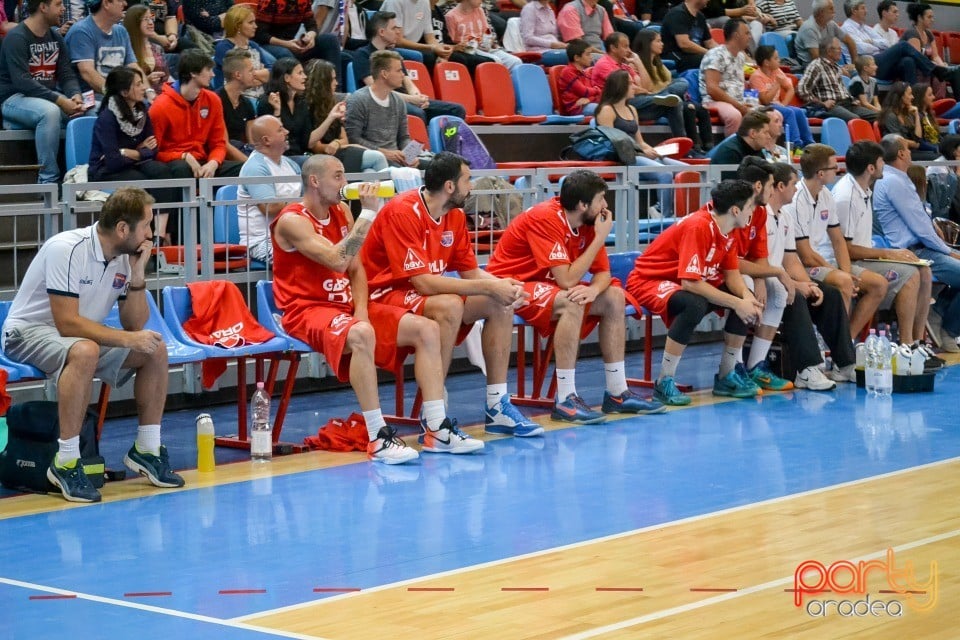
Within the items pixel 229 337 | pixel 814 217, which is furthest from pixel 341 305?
pixel 814 217

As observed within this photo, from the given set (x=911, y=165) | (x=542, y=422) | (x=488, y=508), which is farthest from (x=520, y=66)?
(x=488, y=508)

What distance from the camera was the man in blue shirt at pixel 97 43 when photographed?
10.1 meters

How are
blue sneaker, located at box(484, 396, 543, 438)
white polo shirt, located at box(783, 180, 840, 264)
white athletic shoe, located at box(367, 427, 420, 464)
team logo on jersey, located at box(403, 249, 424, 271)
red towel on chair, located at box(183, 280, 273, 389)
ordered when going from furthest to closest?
white polo shirt, located at box(783, 180, 840, 264) < blue sneaker, located at box(484, 396, 543, 438) < team logo on jersey, located at box(403, 249, 424, 271) < red towel on chair, located at box(183, 280, 273, 389) < white athletic shoe, located at box(367, 427, 420, 464)

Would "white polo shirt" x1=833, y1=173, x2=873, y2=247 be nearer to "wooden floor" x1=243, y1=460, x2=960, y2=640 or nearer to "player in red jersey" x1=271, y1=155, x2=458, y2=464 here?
"player in red jersey" x1=271, y1=155, x2=458, y2=464

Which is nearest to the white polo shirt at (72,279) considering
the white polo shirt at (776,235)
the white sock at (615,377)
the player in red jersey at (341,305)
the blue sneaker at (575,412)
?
the player in red jersey at (341,305)

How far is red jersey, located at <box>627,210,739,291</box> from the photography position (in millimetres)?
9180

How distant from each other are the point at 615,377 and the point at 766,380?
140cm

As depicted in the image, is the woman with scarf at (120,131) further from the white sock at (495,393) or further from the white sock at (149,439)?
the white sock at (495,393)

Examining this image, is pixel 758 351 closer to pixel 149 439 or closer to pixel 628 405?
pixel 628 405

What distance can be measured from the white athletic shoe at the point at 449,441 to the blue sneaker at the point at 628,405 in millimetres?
1428

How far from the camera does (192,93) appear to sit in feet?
31.6

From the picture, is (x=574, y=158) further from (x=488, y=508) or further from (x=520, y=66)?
(x=488, y=508)

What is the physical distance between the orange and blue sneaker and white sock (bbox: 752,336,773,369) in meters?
0.03

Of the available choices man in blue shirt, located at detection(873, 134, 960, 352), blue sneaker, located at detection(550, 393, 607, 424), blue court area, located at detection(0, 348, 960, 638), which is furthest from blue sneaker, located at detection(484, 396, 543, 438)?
man in blue shirt, located at detection(873, 134, 960, 352)
